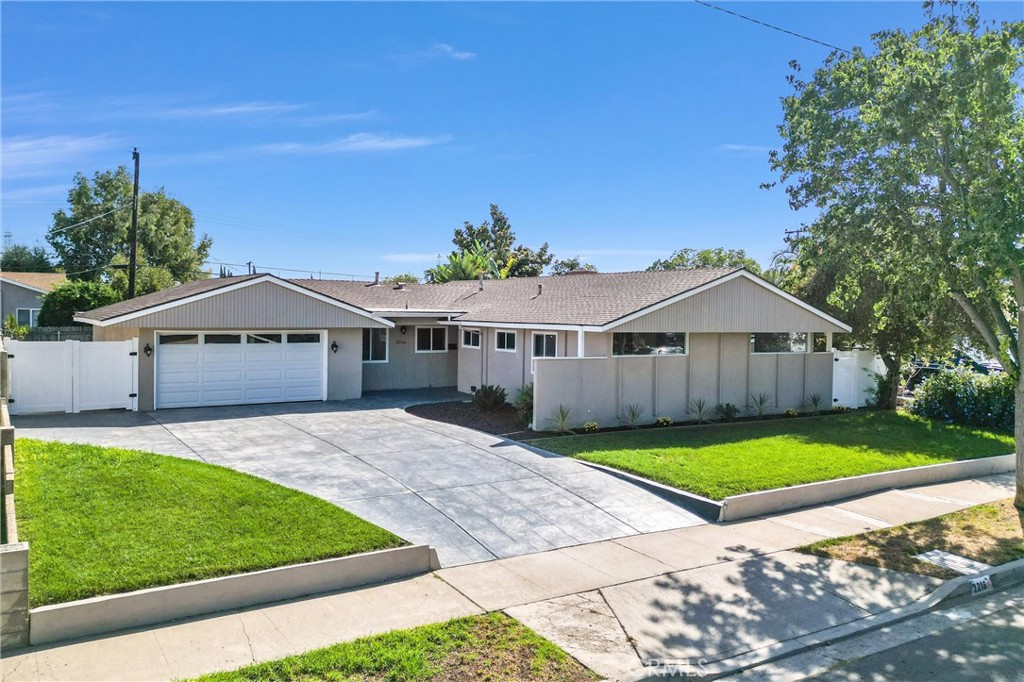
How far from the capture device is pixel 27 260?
51.1m

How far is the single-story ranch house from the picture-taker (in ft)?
55.6

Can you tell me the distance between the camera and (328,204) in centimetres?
4053

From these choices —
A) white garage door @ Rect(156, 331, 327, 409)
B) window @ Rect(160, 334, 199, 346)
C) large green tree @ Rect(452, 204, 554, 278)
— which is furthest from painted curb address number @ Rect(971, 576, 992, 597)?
large green tree @ Rect(452, 204, 554, 278)

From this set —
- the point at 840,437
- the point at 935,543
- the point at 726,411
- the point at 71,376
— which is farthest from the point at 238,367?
the point at 935,543

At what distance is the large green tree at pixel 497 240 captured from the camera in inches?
2432

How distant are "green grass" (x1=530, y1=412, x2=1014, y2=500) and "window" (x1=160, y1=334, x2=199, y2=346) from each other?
9700 millimetres

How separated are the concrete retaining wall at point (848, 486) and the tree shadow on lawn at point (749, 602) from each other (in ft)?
Result: 5.57

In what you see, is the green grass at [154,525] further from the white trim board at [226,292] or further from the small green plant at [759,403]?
the small green plant at [759,403]

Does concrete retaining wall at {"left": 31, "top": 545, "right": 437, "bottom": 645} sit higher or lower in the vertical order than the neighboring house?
lower

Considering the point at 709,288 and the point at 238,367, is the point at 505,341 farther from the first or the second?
the point at 238,367

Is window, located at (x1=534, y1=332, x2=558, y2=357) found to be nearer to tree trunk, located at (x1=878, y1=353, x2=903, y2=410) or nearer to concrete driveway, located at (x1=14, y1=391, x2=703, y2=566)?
concrete driveway, located at (x1=14, y1=391, x2=703, y2=566)

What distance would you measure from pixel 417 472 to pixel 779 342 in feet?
43.0

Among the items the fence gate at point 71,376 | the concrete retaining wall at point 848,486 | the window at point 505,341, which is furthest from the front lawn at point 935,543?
the fence gate at point 71,376

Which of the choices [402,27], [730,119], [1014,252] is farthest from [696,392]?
[402,27]
